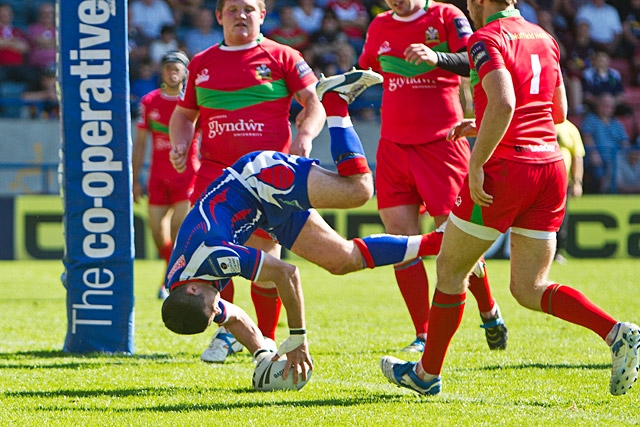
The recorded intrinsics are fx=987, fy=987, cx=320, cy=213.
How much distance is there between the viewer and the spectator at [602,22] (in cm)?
2045

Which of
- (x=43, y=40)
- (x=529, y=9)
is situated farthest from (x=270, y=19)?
(x=529, y=9)

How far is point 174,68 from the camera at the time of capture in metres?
10.5

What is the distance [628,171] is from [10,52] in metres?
11.2

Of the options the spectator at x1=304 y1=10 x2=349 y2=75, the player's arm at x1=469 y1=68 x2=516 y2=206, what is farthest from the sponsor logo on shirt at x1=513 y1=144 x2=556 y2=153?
the spectator at x1=304 y1=10 x2=349 y2=75

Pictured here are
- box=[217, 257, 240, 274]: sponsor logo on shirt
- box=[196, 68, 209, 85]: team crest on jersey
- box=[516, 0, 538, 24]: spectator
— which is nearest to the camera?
box=[217, 257, 240, 274]: sponsor logo on shirt

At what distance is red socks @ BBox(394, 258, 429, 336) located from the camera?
710cm

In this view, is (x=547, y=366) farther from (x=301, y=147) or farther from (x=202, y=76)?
(x=202, y=76)

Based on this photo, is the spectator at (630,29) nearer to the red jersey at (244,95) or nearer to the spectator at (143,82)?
the spectator at (143,82)

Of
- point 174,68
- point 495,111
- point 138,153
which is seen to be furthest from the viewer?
point 138,153

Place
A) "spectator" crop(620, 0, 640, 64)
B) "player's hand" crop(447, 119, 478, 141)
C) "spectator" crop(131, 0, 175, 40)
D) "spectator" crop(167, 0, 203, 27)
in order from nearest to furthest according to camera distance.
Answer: "player's hand" crop(447, 119, 478, 141), "spectator" crop(131, 0, 175, 40), "spectator" crop(167, 0, 203, 27), "spectator" crop(620, 0, 640, 64)

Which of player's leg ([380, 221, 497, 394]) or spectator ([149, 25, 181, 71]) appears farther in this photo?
spectator ([149, 25, 181, 71])

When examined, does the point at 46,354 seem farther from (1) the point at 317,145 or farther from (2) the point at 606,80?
(2) the point at 606,80

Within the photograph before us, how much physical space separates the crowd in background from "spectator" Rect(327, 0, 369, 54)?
0.02 metres

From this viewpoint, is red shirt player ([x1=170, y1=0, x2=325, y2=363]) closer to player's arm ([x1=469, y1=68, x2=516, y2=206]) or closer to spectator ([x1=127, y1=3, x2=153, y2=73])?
player's arm ([x1=469, y1=68, x2=516, y2=206])
